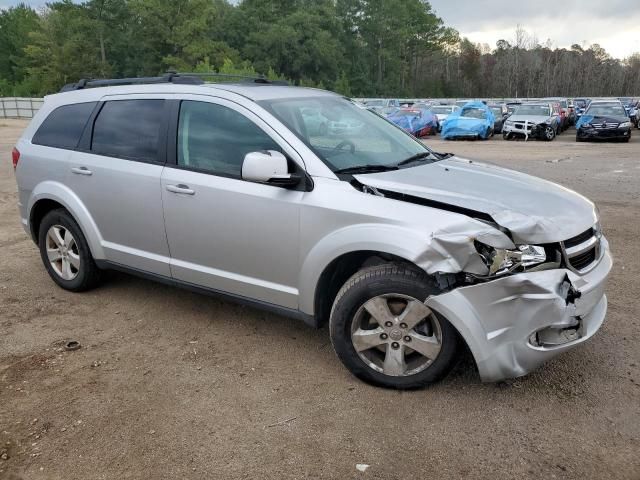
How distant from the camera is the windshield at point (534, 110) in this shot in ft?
80.7

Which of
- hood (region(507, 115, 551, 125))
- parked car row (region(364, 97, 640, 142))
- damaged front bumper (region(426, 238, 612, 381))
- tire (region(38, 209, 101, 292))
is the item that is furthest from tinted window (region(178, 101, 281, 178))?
hood (region(507, 115, 551, 125))

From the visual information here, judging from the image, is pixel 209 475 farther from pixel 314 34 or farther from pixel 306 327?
pixel 314 34

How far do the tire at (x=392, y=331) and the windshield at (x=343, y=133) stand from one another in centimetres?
80

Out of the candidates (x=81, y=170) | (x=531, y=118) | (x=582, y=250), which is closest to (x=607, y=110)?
(x=531, y=118)

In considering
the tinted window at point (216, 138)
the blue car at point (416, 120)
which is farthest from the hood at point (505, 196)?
the blue car at point (416, 120)

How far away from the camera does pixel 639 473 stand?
268 centimetres

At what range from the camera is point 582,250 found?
10.7ft

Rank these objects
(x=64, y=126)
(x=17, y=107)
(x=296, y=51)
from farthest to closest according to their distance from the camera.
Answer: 1. (x=296, y=51)
2. (x=17, y=107)
3. (x=64, y=126)

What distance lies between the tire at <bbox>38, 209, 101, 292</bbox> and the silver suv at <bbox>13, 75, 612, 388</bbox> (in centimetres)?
2

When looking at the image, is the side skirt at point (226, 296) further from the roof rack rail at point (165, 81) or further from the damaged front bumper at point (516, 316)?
the roof rack rail at point (165, 81)

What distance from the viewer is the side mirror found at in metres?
3.41

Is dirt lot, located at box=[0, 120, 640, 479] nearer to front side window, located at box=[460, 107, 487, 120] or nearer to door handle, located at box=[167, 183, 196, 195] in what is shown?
door handle, located at box=[167, 183, 196, 195]

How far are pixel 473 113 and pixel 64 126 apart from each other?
2281 centimetres

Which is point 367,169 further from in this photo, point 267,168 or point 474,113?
point 474,113
